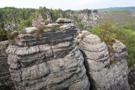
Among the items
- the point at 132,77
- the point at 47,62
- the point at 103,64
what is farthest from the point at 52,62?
the point at 132,77

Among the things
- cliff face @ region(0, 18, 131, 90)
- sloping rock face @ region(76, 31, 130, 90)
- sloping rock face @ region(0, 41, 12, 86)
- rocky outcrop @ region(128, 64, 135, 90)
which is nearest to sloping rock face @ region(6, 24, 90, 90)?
cliff face @ region(0, 18, 131, 90)

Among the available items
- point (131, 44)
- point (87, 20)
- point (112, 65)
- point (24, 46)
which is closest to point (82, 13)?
point (87, 20)

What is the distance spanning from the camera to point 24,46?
12195 mm

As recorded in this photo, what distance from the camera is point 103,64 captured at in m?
17.1

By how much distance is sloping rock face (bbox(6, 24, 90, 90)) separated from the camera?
12.3 meters

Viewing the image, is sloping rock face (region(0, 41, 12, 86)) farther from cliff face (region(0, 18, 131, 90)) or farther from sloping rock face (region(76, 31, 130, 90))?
sloping rock face (region(76, 31, 130, 90))

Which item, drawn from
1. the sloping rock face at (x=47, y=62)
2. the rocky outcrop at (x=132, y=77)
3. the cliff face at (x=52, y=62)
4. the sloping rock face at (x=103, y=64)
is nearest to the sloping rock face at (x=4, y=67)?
the cliff face at (x=52, y=62)

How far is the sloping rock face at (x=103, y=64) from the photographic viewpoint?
16859 millimetres

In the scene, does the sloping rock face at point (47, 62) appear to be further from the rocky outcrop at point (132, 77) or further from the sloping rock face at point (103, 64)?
the rocky outcrop at point (132, 77)

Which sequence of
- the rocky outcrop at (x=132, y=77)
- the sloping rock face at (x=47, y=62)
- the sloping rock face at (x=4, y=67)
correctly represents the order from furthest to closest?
1. the rocky outcrop at (x=132, y=77)
2. the sloping rock face at (x=4, y=67)
3. the sloping rock face at (x=47, y=62)

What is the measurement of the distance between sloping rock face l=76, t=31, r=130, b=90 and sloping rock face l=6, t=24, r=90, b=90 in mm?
2965

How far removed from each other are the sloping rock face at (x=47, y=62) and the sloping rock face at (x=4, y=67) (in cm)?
133

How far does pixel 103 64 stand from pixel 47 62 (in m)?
10.9

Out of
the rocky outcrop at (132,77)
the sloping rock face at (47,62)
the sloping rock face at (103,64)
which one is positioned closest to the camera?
the sloping rock face at (47,62)
